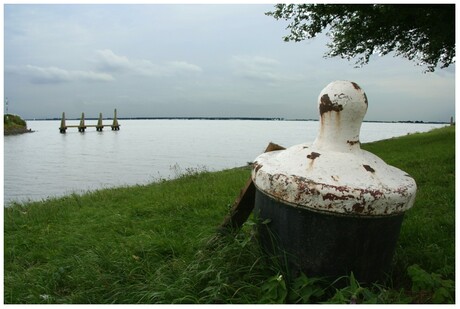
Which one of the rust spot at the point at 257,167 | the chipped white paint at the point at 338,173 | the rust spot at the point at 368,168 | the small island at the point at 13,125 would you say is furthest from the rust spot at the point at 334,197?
the small island at the point at 13,125

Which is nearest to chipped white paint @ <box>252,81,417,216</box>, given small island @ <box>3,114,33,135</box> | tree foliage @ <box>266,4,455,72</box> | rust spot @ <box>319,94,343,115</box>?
rust spot @ <box>319,94,343,115</box>

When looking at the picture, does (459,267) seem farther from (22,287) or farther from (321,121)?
(22,287)

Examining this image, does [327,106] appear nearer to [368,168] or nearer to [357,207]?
[368,168]

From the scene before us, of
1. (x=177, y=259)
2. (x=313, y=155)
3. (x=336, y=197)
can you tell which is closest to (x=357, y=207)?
(x=336, y=197)

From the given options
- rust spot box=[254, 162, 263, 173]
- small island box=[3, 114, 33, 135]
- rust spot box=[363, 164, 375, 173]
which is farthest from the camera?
small island box=[3, 114, 33, 135]

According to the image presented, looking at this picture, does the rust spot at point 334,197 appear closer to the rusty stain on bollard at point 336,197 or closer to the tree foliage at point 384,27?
the rusty stain on bollard at point 336,197

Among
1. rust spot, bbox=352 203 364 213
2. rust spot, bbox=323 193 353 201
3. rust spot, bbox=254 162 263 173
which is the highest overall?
rust spot, bbox=254 162 263 173

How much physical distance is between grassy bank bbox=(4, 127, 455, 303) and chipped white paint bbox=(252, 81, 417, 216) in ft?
1.59

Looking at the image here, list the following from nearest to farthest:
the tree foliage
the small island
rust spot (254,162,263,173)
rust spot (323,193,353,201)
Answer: rust spot (323,193,353,201) < rust spot (254,162,263,173) < the tree foliage < the small island

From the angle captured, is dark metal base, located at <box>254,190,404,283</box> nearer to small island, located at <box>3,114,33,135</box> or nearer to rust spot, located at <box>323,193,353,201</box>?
rust spot, located at <box>323,193,353,201</box>

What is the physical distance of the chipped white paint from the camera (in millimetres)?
2383

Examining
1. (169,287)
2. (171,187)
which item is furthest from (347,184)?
(171,187)

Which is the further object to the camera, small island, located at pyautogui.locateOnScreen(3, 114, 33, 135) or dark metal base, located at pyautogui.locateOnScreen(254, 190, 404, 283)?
small island, located at pyautogui.locateOnScreen(3, 114, 33, 135)

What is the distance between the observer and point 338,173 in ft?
8.21
